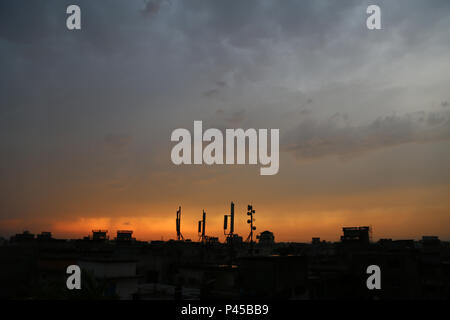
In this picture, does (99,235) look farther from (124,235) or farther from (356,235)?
(356,235)

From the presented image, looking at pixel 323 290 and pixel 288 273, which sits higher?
pixel 288 273

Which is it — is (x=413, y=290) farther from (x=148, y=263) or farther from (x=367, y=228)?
(x=148, y=263)

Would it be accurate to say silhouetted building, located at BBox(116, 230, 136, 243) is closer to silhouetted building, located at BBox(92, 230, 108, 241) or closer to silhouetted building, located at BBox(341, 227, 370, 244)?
silhouetted building, located at BBox(92, 230, 108, 241)

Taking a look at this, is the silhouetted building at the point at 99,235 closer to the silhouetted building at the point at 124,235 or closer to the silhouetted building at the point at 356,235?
the silhouetted building at the point at 124,235

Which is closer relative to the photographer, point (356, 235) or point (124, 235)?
point (356, 235)

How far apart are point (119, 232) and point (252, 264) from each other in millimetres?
68884

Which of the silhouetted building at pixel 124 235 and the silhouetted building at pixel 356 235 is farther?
the silhouetted building at pixel 124 235

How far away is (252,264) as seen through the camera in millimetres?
34562

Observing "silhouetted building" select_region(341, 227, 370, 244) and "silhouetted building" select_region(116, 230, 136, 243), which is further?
"silhouetted building" select_region(116, 230, 136, 243)

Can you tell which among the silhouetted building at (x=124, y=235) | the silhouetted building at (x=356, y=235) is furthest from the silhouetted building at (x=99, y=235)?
the silhouetted building at (x=356, y=235)

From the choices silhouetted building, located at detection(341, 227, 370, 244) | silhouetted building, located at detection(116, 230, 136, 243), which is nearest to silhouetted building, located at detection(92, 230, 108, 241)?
silhouetted building, located at detection(116, 230, 136, 243)

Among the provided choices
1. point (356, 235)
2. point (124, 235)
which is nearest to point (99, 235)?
point (124, 235)
